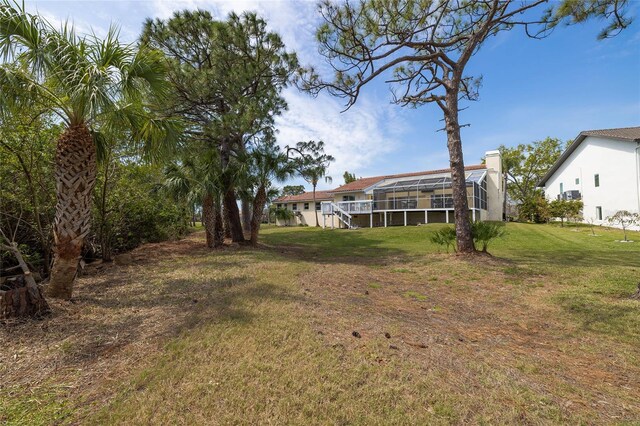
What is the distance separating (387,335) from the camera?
3.52m

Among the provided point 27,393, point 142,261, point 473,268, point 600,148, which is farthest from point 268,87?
point 600,148

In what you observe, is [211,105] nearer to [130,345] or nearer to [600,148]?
[130,345]

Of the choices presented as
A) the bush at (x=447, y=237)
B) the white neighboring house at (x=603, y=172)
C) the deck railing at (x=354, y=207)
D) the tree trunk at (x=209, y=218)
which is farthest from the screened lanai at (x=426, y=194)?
the tree trunk at (x=209, y=218)

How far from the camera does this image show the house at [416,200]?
2247 cm

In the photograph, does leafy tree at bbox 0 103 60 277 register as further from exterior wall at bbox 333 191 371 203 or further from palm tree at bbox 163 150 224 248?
exterior wall at bbox 333 191 371 203

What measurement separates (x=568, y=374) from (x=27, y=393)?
4.90 meters

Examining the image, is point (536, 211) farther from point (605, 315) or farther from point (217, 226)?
point (217, 226)

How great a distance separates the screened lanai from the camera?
21.9 metres

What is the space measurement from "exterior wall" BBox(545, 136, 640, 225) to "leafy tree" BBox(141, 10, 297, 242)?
22.7 m

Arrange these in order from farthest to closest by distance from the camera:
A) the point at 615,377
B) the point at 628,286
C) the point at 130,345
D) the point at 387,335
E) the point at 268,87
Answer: the point at 268,87, the point at 628,286, the point at 387,335, the point at 130,345, the point at 615,377

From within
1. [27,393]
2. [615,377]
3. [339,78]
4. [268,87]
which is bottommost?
[615,377]

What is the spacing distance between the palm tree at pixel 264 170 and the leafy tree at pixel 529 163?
1225 inches

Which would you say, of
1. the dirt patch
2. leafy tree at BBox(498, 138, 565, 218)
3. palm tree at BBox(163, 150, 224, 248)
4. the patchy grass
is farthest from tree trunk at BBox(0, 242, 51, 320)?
leafy tree at BBox(498, 138, 565, 218)

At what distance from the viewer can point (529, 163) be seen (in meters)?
35.4
